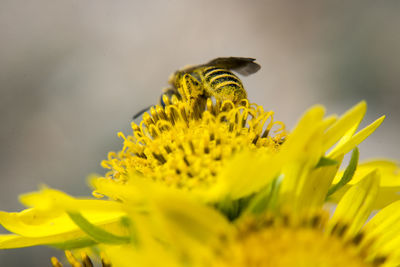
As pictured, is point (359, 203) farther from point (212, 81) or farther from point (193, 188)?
point (212, 81)

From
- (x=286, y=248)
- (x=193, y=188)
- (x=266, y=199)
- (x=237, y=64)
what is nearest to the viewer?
(x=286, y=248)

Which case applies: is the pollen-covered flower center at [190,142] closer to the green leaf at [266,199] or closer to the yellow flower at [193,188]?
the yellow flower at [193,188]

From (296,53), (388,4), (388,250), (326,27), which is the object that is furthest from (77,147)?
(388,250)

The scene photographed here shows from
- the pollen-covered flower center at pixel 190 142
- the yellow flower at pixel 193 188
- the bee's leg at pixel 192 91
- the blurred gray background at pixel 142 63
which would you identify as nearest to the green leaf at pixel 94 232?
the yellow flower at pixel 193 188

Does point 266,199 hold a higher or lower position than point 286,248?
higher

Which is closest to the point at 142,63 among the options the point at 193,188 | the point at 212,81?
the point at 212,81

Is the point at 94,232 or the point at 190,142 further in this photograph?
the point at 190,142

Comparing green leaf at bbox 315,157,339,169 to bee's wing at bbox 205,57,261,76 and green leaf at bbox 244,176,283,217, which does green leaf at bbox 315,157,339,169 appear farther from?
bee's wing at bbox 205,57,261,76
